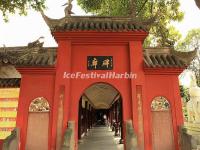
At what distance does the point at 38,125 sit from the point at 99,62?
11.4ft

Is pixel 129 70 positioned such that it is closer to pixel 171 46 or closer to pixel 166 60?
pixel 166 60

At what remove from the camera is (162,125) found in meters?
7.72

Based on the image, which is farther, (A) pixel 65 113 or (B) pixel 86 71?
(B) pixel 86 71

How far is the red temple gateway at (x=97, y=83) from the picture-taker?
7516 millimetres

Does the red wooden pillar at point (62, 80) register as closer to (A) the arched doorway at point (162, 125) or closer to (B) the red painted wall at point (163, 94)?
(B) the red painted wall at point (163, 94)

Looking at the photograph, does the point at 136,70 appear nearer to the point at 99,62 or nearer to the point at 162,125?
the point at 99,62

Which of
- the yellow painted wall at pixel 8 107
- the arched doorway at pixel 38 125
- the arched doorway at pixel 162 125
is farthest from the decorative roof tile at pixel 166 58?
the yellow painted wall at pixel 8 107

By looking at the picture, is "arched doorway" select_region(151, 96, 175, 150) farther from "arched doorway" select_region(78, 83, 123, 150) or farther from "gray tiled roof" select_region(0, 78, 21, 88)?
"gray tiled roof" select_region(0, 78, 21, 88)

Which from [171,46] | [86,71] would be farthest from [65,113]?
[171,46]

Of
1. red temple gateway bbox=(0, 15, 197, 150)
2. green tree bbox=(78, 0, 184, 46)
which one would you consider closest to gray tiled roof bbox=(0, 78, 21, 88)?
red temple gateway bbox=(0, 15, 197, 150)

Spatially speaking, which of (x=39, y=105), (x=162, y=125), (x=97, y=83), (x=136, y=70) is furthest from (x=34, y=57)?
(x=162, y=125)

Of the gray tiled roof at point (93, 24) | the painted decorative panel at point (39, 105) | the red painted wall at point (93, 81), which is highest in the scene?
the gray tiled roof at point (93, 24)

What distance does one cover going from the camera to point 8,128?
333 inches

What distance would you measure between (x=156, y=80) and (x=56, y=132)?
445 centimetres
